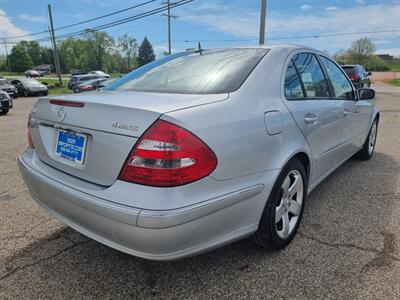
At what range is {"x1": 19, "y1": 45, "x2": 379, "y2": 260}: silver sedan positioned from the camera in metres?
1.68

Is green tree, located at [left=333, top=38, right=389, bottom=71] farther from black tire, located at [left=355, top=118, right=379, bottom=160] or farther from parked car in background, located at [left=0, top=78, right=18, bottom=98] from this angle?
black tire, located at [left=355, top=118, right=379, bottom=160]

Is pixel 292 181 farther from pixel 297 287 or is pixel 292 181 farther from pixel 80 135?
pixel 80 135

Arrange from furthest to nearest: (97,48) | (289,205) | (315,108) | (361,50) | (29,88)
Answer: (97,48) < (361,50) < (29,88) < (315,108) < (289,205)

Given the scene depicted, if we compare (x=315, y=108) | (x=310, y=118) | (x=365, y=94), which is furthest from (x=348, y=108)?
(x=310, y=118)

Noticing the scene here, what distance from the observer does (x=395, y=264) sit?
7.63 ft

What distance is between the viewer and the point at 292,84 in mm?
2605

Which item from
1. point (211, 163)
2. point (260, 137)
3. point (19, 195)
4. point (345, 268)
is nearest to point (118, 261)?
point (211, 163)

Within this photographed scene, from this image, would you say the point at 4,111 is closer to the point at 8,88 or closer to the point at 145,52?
the point at 8,88

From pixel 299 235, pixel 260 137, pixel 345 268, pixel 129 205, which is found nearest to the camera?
pixel 129 205

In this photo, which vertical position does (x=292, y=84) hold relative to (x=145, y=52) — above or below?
below

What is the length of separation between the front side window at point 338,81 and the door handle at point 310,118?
2.75 feet

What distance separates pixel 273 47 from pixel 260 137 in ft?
3.20

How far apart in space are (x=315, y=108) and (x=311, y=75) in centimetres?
42

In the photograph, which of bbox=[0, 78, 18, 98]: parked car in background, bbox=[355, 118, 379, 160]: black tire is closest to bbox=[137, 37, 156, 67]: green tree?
bbox=[0, 78, 18, 98]: parked car in background
